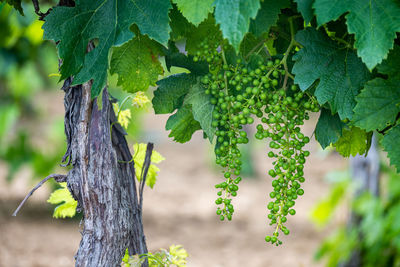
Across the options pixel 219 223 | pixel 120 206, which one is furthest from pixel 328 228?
pixel 120 206

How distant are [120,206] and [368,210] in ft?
8.97

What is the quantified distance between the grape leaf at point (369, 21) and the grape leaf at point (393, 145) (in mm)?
208

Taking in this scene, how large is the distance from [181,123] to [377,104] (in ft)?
1.43

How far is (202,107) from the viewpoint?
3.14 ft

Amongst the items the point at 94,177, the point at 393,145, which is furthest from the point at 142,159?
the point at 393,145

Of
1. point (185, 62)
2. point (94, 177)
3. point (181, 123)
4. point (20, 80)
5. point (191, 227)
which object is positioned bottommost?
point (94, 177)

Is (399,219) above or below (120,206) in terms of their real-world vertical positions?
above

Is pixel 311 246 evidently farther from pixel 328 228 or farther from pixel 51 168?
pixel 51 168

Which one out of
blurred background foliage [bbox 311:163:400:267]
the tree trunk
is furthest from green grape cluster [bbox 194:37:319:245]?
blurred background foliage [bbox 311:163:400:267]

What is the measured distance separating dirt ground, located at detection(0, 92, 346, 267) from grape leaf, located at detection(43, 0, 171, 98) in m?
3.05

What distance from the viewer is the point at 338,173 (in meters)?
4.14

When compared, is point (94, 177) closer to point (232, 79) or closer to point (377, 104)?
point (232, 79)

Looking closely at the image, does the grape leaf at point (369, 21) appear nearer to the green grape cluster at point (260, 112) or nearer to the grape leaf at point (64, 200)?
the green grape cluster at point (260, 112)

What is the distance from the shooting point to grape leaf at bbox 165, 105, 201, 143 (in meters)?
1.02
